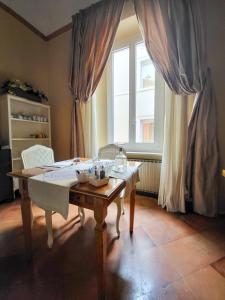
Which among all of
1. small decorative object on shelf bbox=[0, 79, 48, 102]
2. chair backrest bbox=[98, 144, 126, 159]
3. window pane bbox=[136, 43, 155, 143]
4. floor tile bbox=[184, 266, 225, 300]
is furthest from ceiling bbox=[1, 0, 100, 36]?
floor tile bbox=[184, 266, 225, 300]

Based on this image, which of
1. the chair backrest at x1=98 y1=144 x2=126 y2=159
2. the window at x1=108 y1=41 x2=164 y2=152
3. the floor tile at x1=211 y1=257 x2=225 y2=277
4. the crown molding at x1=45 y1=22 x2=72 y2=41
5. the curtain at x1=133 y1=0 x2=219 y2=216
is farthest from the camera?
the crown molding at x1=45 y1=22 x2=72 y2=41

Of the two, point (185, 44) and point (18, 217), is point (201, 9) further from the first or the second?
point (18, 217)

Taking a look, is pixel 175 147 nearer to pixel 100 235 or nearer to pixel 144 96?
pixel 144 96

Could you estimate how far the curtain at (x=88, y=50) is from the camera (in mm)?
2422

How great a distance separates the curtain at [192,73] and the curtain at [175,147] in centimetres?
8

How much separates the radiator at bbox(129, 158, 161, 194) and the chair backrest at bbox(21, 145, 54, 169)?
1.42m

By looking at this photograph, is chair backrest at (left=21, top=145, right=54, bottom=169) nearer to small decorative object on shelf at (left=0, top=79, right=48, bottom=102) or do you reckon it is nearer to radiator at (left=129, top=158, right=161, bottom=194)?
small decorative object on shelf at (left=0, top=79, right=48, bottom=102)

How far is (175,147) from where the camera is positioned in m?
2.14

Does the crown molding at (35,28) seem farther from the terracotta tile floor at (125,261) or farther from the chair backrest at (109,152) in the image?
the terracotta tile floor at (125,261)

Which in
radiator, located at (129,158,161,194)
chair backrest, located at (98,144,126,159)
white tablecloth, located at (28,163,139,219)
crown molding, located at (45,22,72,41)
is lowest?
radiator, located at (129,158,161,194)

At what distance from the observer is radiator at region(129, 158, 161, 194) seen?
2.50 m

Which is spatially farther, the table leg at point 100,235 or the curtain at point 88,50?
the curtain at point 88,50

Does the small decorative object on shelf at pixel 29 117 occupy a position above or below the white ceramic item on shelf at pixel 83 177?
above

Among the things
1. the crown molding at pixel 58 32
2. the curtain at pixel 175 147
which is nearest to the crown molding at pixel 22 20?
the crown molding at pixel 58 32
